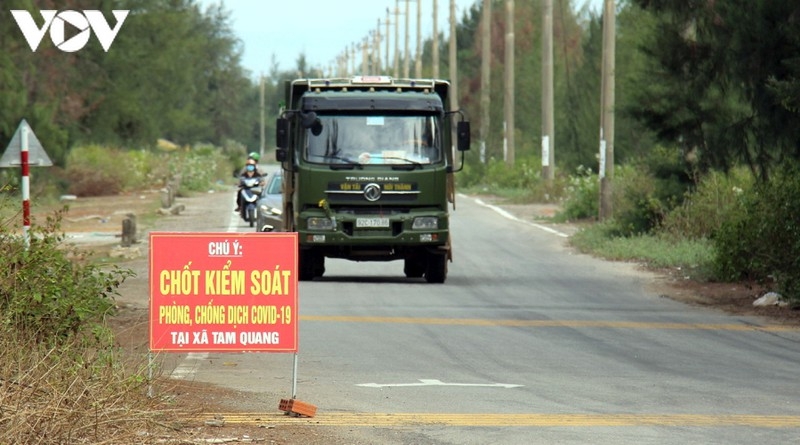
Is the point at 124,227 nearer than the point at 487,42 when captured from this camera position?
Yes

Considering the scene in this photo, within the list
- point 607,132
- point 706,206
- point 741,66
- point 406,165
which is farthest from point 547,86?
point 741,66

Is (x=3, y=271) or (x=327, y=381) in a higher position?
(x=3, y=271)

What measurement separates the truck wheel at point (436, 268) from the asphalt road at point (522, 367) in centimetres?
35

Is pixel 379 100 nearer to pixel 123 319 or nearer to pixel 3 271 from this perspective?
pixel 123 319

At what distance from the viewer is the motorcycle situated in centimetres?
3841

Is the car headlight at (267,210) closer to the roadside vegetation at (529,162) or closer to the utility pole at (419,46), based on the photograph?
the roadside vegetation at (529,162)

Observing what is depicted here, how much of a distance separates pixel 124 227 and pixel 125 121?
4193cm

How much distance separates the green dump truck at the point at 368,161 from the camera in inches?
904

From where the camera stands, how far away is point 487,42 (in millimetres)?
67688

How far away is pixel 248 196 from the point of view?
3862 cm

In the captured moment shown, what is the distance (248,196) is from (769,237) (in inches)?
761

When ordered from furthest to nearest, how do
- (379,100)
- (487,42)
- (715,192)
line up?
(487,42) < (715,192) < (379,100)

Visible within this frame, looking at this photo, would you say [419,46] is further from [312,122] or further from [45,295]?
[45,295]

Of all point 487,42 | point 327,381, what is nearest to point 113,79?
point 487,42
